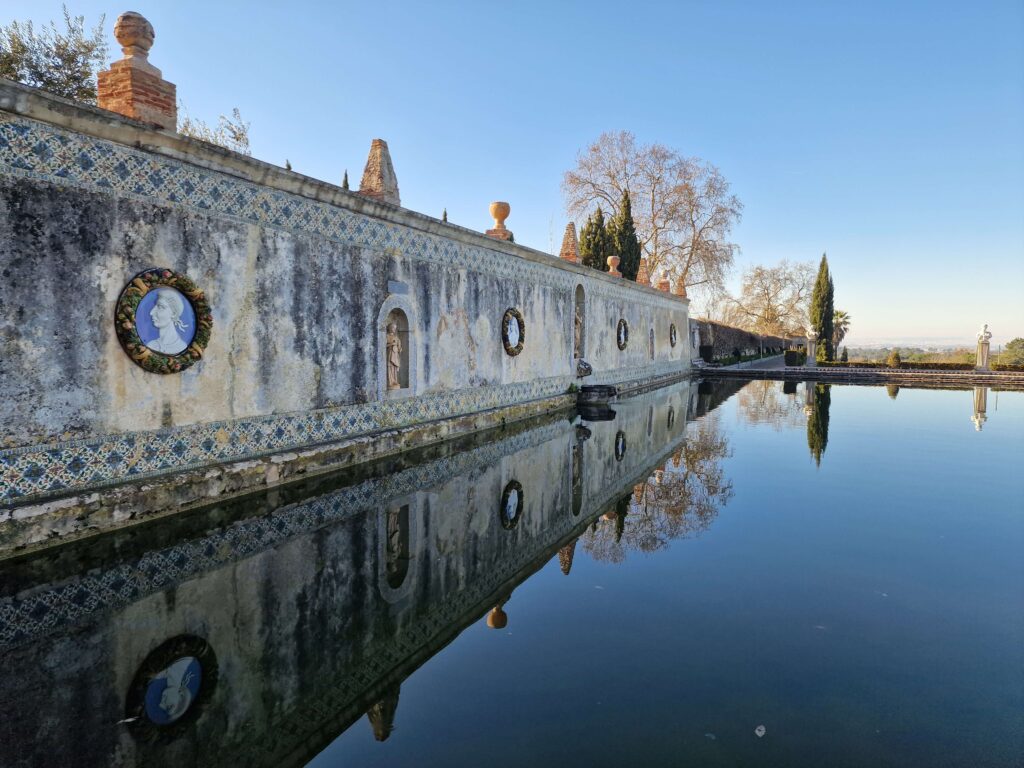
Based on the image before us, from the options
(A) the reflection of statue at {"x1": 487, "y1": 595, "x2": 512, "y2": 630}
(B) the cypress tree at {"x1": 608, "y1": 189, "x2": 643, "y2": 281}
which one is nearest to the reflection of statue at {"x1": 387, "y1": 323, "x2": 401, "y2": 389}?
(A) the reflection of statue at {"x1": 487, "y1": 595, "x2": 512, "y2": 630}

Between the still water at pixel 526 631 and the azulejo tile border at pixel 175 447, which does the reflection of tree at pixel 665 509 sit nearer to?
the still water at pixel 526 631

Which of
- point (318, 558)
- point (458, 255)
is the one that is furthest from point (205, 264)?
point (458, 255)

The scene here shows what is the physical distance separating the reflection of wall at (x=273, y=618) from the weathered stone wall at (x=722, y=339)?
29403mm

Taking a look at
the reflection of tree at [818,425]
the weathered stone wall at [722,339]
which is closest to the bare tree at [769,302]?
the weathered stone wall at [722,339]

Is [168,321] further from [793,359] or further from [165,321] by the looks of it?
[793,359]

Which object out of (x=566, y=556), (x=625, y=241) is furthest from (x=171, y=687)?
(x=625, y=241)

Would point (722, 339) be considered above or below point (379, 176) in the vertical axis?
below

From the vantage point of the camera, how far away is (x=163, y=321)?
225 inches

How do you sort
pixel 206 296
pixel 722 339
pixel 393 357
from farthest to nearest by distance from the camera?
1. pixel 722 339
2. pixel 393 357
3. pixel 206 296

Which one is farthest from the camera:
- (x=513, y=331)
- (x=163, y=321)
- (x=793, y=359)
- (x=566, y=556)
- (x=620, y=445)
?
(x=793, y=359)

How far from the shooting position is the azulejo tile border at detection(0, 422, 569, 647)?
3521 millimetres

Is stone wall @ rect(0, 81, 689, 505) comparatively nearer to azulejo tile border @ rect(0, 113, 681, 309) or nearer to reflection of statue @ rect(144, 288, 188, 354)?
azulejo tile border @ rect(0, 113, 681, 309)

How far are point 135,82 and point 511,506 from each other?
18.6 ft

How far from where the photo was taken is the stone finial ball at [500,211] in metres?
12.5
